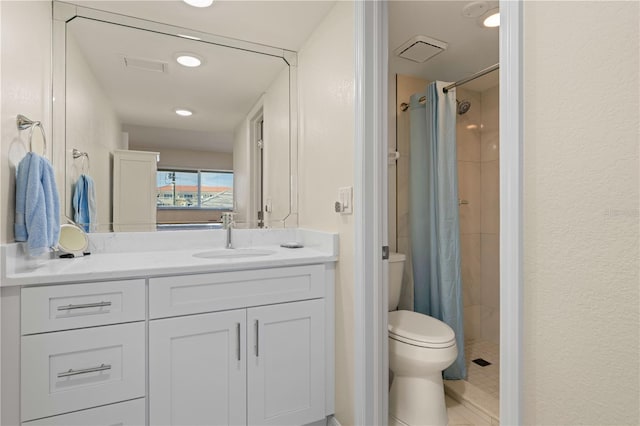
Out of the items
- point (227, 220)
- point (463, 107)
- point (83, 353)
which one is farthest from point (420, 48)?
point (83, 353)

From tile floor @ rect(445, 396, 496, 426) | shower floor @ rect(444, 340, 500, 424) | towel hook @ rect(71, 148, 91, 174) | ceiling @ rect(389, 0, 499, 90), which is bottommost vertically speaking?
tile floor @ rect(445, 396, 496, 426)

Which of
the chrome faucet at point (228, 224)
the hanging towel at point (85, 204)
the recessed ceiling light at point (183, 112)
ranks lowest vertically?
the chrome faucet at point (228, 224)

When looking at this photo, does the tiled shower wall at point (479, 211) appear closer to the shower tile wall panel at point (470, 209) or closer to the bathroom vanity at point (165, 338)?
the shower tile wall panel at point (470, 209)

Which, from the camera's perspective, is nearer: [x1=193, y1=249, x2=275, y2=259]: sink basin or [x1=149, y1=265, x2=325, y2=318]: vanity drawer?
[x1=149, y1=265, x2=325, y2=318]: vanity drawer

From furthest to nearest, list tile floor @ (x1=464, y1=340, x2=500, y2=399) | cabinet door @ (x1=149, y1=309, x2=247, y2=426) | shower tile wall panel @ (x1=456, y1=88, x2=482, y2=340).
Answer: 1. shower tile wall panel @ (x1=456, y1=88, x2=482, y2=340)
2. tile floor @ (x1=464, y1=340, x2=500, y2=399)
3. cabinet door @ (x1=149, y1=309, x2=247, y2=426)

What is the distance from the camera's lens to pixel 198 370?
1323 mm

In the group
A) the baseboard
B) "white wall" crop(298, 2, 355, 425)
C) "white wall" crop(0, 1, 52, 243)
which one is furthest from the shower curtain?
"white wall" crop(0, 1, 52, 243)

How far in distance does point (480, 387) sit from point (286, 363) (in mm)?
1312

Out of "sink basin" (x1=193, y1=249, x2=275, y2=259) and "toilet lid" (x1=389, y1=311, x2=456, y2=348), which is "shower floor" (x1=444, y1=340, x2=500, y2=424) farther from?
"sink basin" (x1=193, y1=249, x2=275, y2=259)

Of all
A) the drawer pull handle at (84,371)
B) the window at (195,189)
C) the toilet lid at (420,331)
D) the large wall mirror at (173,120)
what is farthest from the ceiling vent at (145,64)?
the toilet lid at (420,331)

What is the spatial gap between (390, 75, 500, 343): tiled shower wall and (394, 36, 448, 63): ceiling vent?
0.68 metres

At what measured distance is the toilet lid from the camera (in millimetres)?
1604

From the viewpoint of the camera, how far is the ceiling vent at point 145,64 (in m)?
1.80

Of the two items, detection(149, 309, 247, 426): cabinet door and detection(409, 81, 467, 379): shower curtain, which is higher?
detection(409, 81, 467, 379): shower curtain
